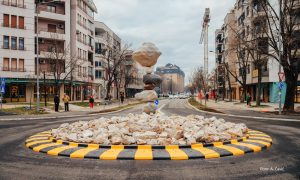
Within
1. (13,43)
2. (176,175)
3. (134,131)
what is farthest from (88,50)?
(176,175)

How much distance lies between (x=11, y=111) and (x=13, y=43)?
20876mm

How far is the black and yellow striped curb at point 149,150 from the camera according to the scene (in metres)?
7.26

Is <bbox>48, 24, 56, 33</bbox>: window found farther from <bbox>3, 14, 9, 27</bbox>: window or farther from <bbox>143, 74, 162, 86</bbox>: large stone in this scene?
<bbox>143, 74, 162, 86</bbox>: large stone

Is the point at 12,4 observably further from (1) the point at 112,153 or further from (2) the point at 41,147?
(1) the point at 112,153

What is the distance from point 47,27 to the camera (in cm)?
4838

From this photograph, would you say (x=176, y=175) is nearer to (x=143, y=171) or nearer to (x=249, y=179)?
(x=143, y=171)

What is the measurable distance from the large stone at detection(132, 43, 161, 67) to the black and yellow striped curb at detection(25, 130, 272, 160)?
4774mm

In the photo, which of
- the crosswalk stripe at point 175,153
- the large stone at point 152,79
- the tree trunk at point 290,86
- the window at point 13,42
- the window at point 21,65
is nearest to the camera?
the crosswalk stripe at point 175,153

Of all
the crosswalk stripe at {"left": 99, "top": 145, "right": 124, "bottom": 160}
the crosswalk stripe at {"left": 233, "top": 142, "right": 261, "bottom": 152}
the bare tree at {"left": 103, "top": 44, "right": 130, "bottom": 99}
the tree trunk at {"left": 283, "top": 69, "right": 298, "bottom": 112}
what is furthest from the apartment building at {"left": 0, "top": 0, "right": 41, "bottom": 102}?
the crosswalk stripe at {"left": 233, "top": 142, "right": 261, "bottom": 152}

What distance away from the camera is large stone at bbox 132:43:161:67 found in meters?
12.0

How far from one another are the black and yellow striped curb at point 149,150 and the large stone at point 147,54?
477 cm

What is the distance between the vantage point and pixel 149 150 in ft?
26.0

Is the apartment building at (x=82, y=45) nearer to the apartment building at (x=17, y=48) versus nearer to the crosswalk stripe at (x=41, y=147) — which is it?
the apartment building at (x=17, y=48)

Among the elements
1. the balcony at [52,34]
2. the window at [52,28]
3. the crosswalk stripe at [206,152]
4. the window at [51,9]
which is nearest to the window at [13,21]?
the balcony at [52,34]
